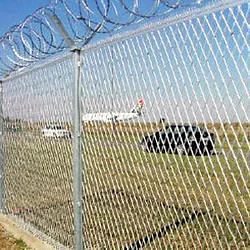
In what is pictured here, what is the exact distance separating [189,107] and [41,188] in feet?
12.7

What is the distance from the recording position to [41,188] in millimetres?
7109

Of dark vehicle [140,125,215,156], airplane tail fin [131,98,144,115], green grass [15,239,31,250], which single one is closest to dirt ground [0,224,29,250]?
green grass [15,239,31,250]

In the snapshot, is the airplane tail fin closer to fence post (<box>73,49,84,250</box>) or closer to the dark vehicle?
the dark vehicle

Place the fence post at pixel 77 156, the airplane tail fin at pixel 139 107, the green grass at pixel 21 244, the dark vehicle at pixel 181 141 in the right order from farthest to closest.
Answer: the green grass at pixel 21 244
the fence post at pixel 77 156
the airplane tail fin at pixel 139 107
the dark vehicle at pixel 181 141

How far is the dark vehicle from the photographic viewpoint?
3660mm

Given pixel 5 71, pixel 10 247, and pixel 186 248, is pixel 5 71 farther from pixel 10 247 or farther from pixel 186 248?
pixel 186 248

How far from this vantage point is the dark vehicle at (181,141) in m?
3.66

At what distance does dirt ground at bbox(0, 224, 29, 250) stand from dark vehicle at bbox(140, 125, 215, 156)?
282 centimetres

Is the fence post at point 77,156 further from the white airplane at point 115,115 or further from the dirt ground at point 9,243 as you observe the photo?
the dirt ground at point 9,243

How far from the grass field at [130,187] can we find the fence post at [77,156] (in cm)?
13

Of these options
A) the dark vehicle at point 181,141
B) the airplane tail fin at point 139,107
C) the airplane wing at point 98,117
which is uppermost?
the airplane wing at point 98,117

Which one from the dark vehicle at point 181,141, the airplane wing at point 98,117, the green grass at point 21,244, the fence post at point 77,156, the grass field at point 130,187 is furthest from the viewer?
the green grass at point 21,244

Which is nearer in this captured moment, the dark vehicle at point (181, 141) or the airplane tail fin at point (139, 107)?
the dark vehicle at point (181, 141)

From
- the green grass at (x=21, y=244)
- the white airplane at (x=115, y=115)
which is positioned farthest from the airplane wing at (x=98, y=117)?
the green grass at (x=21, y=244)
